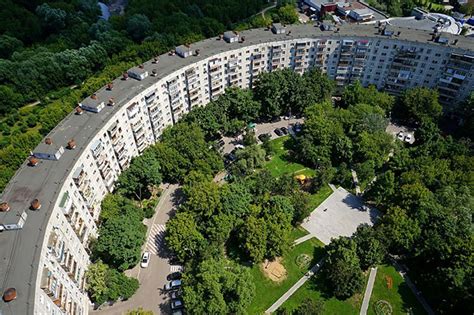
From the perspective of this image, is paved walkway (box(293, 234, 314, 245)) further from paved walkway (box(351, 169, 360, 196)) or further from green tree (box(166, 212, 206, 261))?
green tree (box(166, 212, 206, 261))

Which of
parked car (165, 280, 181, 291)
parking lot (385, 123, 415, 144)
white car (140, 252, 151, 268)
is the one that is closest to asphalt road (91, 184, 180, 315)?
white car (140, 252, 151, 268)

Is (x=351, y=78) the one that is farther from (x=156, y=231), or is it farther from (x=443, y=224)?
(x=156, y=231)

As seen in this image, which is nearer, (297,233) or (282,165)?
(297,233)

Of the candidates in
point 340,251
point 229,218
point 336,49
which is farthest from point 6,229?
point 336,49

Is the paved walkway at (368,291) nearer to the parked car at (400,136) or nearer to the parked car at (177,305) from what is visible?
the parked car at (177,305)

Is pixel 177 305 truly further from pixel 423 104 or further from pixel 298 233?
pixel 423 104

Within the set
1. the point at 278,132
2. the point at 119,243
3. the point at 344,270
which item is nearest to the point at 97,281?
the point at 119,243
